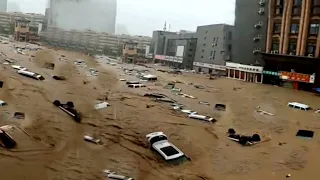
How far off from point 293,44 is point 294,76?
2.17m

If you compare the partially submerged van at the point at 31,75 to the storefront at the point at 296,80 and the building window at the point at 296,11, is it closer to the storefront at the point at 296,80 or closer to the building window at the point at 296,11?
the storefront at the point at 296,80

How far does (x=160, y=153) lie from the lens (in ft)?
22.3

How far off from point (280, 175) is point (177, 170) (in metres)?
1.91

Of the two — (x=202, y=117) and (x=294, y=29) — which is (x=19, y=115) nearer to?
(x=202, y=117)

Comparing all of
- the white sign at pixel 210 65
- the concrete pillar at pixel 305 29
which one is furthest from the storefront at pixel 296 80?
the white sign at pixel 210 65

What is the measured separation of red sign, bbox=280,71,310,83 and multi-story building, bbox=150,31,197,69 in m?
17.1

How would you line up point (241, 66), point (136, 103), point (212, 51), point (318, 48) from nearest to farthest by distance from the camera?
point (136, 103)
point (318, 48)
point (241, 66)
point (212, 51)

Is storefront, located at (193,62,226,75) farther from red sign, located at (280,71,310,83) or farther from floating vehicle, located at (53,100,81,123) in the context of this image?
floating vehicle, located at (53,100,81,123)

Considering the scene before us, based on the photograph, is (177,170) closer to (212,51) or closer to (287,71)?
(287,71)

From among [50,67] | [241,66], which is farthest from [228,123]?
[241,66]

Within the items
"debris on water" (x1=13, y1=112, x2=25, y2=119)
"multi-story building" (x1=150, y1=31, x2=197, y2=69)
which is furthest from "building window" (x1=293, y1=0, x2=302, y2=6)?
"debris on water" (x1=13, y1=112, x2=25, y2=119)

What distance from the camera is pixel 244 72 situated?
25953mm

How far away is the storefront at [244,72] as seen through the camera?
80.1ft

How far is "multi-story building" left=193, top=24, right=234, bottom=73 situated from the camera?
105 feet
